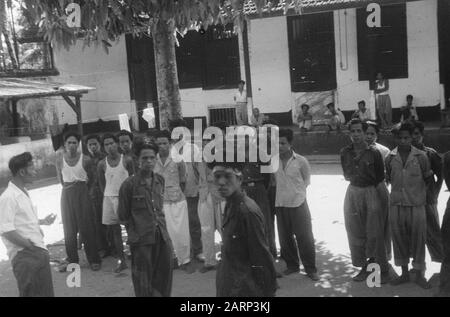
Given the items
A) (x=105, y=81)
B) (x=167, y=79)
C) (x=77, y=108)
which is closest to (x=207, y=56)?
(x=105, y=81)

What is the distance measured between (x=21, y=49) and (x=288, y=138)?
25.9 m

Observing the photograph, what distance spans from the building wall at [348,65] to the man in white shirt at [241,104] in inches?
24.7

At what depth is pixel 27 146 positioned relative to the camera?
14.8 m

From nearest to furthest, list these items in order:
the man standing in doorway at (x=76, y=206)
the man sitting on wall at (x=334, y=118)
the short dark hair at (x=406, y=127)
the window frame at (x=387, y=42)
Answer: the short dark hair at (x=406, y=127) < the man standing in doorway at (x=76, y=206) < the man sitting on wall at (x=334, y=118) < the window frame at (x=387, y=42)

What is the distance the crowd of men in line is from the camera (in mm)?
3855

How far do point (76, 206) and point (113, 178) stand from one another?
59 centimetres

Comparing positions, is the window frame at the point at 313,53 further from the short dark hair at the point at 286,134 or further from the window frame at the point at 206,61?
the short dark hair at the point at 286,134

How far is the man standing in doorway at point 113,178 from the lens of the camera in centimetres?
673

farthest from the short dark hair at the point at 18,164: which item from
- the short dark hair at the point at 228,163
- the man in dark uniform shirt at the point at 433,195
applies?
the man in dark uniform shirt at the point at 433,195

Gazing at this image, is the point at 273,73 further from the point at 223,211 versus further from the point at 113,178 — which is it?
the point at 223,211

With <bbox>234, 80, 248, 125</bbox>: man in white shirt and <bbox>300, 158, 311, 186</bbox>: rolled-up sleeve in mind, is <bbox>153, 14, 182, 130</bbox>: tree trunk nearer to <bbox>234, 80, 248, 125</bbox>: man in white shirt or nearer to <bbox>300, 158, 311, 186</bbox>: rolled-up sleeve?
<bbox>300, 158, 311, 186</bbox>: rolled-up sleeve

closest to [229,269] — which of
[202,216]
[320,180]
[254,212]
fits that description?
[254,212]

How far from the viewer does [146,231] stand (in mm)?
5020

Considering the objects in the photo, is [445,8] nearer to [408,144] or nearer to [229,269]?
[408,144]
